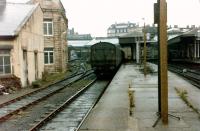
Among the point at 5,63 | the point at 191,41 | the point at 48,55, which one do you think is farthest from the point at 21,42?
the point at 191,41

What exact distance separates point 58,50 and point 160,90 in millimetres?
32461

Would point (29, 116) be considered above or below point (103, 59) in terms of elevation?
below

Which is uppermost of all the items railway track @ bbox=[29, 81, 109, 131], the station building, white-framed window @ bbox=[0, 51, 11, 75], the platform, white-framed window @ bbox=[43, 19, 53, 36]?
white-framed window @ bbox=[43, 19, 53, 36]

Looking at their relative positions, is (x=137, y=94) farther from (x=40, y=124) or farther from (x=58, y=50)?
(x=58, y=50)

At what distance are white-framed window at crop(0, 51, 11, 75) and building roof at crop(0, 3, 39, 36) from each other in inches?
47.5

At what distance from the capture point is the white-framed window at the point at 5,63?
78.2 feet

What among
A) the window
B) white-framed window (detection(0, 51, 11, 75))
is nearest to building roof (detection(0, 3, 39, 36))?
white-framed window (detection(0, 51, 11, 75))

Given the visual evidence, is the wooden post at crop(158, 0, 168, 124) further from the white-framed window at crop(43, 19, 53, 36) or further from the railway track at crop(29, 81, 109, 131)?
the white-framed window at crop(43, 19, 53, 36)

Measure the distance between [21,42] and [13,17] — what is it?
10.8 ft

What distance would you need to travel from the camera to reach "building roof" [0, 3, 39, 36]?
2462 cm

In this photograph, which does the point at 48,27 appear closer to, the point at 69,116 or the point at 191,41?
the point at 191,41

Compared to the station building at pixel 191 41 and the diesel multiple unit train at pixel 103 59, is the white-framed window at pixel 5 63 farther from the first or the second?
the station building at pixel 191 41

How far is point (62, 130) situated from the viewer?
39.4 ft

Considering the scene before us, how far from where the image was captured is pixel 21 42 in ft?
83.9
